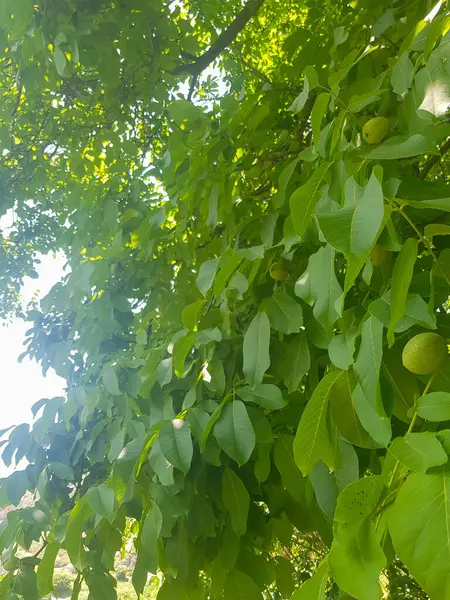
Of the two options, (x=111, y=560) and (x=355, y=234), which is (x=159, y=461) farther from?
(x=355, y=234)

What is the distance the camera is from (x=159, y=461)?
0.93 m

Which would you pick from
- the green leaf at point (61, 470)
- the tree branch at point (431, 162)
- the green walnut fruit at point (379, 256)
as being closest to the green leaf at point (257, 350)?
the green walnut fruit at point (379, 256)

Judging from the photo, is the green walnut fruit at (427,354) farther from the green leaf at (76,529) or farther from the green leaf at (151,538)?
the green leaf at (76,529)

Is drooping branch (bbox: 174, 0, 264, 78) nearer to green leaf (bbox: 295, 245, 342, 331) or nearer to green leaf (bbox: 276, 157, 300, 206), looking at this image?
green leaf (bbox: 276, 157, 300, 206)

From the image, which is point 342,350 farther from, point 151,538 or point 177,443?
point 151,538

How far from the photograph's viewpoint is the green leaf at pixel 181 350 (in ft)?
3.25

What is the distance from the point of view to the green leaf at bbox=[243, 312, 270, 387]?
85 cm

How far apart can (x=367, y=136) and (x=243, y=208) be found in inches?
22.1

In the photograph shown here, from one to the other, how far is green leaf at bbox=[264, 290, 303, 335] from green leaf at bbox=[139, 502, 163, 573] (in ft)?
1.36

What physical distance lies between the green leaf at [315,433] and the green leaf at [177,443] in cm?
25

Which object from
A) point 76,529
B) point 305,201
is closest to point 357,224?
point 305,201

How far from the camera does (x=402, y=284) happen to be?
1.87ft

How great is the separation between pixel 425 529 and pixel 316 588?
13 cm

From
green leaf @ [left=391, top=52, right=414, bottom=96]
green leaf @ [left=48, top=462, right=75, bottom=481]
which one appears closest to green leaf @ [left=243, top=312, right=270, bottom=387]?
green leaf @ [left=391, top=52, right=414, bottom=96]
